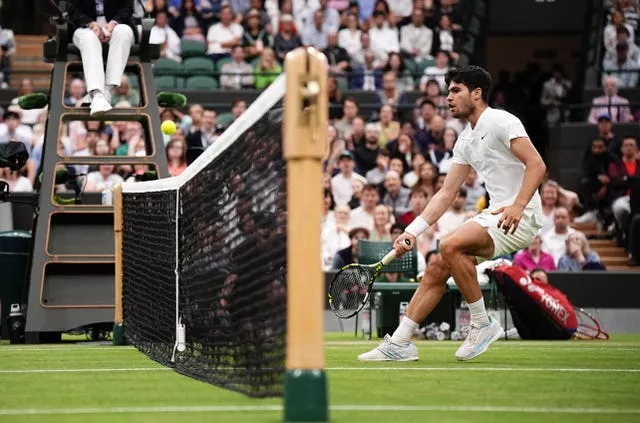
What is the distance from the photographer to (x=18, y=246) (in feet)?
44.1

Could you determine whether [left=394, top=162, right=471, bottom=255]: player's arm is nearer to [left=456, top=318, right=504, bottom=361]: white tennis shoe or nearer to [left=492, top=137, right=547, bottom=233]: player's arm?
[left=492, top=137, right=547, bottom=233]: player's arm

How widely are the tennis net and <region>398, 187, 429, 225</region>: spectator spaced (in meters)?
7.40

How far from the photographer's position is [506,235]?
939 centimetres

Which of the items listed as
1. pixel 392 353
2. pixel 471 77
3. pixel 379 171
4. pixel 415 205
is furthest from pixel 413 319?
pixel 379 171

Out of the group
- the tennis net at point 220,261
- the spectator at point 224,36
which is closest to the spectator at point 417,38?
the spectator at point 224,36

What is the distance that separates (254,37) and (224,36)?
54 centimetres

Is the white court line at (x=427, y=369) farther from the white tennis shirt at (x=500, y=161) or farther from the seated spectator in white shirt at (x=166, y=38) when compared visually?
the seated spectator in white shirt at (x=166, y=38)

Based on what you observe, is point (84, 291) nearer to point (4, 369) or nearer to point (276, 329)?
point (4, 369)

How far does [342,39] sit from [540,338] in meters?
11.0

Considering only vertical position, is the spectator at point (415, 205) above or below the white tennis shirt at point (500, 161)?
above

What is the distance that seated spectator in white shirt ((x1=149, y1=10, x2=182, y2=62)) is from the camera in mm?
23547

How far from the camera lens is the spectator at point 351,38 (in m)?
24.0

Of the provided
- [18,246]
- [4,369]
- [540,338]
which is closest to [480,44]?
[540,338]

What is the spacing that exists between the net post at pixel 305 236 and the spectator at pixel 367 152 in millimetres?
15109
